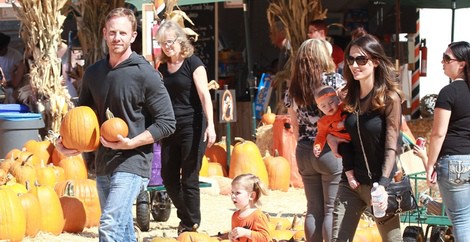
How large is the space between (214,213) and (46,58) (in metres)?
3.68

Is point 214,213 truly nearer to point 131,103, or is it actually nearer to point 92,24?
point 92,24

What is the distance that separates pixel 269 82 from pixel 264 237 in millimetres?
7781

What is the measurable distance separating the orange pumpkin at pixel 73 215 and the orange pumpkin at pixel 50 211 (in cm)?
11

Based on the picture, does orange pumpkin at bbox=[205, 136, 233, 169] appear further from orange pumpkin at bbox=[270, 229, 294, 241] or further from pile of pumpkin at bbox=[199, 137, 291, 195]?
orange pumpkin at bbox=[270, 229, 294, 241]

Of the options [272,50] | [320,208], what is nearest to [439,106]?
[320,208]

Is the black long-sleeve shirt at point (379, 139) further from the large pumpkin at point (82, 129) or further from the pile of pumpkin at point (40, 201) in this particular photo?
the pile of pumpkin at point (40, 201)

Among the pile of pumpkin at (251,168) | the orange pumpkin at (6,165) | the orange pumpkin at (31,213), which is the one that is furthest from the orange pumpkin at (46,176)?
the pile of pumpkin at (251,168)

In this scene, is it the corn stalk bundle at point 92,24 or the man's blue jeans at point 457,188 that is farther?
the corn stalk bundle at point 92,24

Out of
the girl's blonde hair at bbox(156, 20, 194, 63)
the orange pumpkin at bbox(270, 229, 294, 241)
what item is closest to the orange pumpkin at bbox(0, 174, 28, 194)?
the girl's blonde hair at bbox(156, 20, 194, 63)

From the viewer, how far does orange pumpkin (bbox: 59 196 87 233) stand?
9242mm

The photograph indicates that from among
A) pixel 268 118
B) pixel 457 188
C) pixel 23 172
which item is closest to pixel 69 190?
pixel 23 172

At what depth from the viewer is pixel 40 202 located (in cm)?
895

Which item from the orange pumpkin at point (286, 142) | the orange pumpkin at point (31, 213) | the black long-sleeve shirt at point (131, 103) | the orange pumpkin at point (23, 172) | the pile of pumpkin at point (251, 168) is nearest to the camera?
the black long-sleeve shirt at point (131, 103)

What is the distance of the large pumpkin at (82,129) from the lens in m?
6.27
